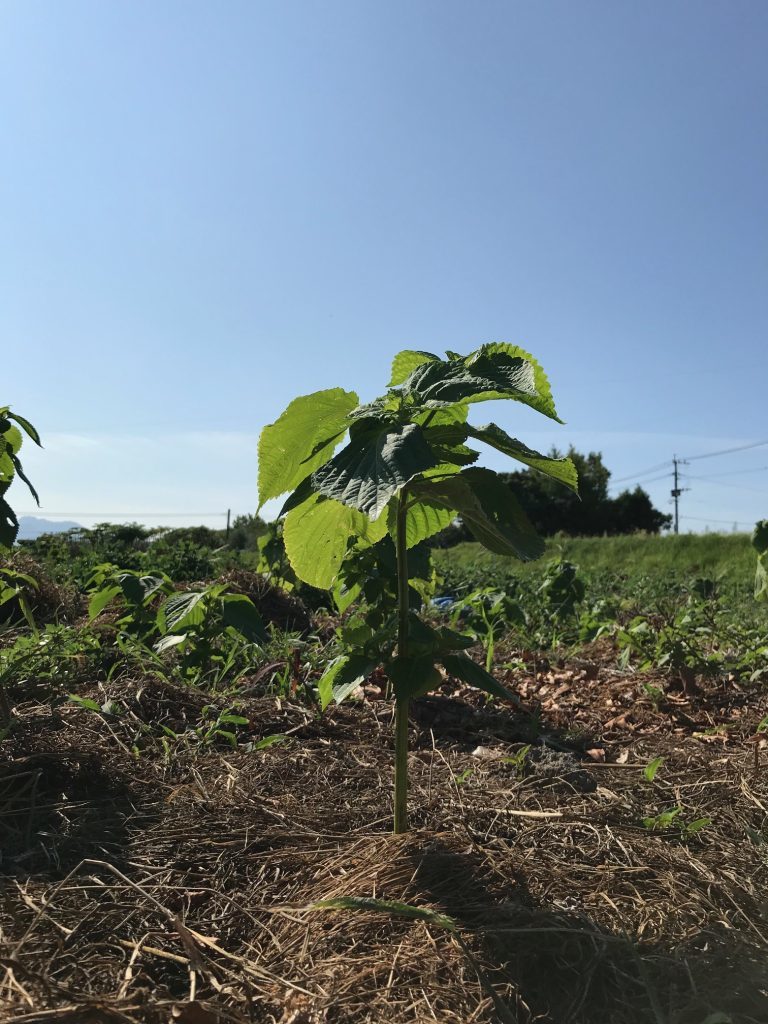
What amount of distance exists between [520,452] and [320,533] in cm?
57

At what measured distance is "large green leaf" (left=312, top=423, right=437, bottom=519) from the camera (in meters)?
1.34

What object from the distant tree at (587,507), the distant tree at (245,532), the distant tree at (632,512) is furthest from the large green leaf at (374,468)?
the distant tree at (632,512)

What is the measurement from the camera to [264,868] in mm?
1746

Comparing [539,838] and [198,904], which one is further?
[539,838]

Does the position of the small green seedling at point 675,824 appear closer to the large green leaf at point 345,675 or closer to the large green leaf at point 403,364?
the large green leaf at point 345,675

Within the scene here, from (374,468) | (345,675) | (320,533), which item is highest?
(374,468)

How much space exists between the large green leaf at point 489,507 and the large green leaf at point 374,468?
20cm

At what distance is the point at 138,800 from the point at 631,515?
42042mm

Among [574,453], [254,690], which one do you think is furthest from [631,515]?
[254,690]

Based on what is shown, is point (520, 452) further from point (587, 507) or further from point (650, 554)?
point (587, 507)

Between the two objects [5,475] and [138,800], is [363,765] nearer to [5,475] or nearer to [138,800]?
[138,800]

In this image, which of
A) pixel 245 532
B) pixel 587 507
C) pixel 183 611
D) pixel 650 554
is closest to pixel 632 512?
pixel 587 507

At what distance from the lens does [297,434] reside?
1.67m

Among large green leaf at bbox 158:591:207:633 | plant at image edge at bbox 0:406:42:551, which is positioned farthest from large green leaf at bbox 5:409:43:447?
large green leaf at bbox 158:591:207:633
